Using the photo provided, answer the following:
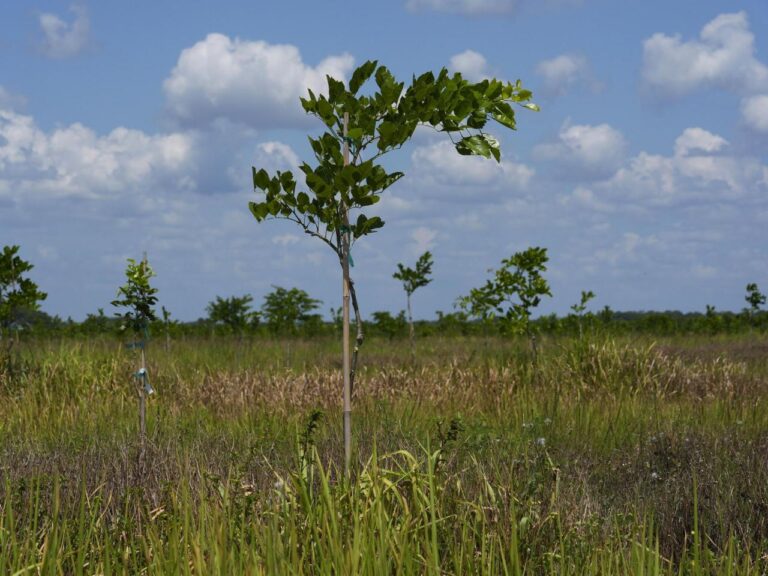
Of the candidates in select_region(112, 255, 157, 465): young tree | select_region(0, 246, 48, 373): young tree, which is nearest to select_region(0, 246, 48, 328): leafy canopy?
select_region(0, 246, 48, 373): young tree

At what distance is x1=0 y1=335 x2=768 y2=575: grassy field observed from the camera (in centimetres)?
368

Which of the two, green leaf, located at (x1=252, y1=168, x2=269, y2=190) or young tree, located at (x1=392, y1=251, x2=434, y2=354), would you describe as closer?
green leaf, located at (x1=252, y1=168, x2=269, y2=190)

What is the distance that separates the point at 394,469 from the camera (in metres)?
5.30

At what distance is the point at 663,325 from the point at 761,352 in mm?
11275

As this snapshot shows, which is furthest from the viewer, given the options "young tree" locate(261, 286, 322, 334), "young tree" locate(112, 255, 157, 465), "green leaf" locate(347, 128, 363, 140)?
"young tree" locate(261, 286, 322, 334)

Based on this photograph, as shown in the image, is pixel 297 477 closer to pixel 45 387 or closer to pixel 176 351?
pixel 45 387

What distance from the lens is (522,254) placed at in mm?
13312

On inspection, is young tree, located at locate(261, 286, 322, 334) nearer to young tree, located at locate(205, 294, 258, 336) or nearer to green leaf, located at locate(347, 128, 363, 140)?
young tree, located at locate(205, 294, 258, 336)

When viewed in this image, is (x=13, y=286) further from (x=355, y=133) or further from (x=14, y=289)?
(x=355, y=133)

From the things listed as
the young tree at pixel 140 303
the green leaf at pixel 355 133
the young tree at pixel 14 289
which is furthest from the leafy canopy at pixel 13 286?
the green leaf at pixel 355 133

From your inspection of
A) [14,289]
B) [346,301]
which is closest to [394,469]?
[346,301]

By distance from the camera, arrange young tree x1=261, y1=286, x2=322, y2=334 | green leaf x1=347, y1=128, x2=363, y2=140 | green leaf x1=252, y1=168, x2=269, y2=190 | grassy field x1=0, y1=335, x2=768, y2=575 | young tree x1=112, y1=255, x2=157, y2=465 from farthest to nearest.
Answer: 1. young tree x1=261, y1=286, x2=322, y2=334
2. young tree x1=112, y1=255, x2=157, y2=465
3. green leaf x1=252, y1=168, x2=269, y2=190
4. green leaf x1=347, y1=128, x2=363, y2=140
5. grassy field x1=0, y1=335, x2=768, y2=575

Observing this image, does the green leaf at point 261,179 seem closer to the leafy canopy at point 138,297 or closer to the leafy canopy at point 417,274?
the leafy canopy at point 138,297

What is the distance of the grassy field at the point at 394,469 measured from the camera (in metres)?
3.68
